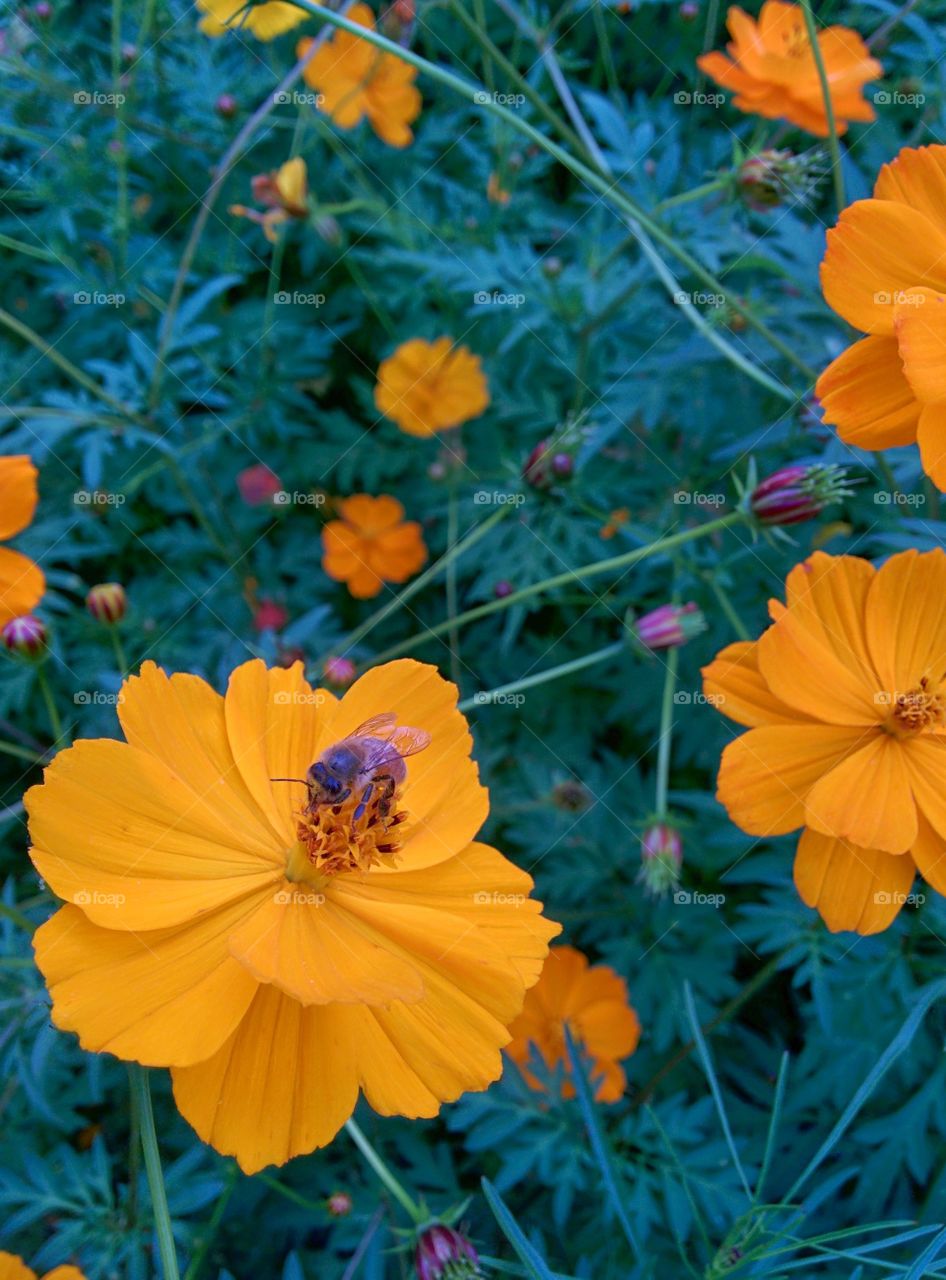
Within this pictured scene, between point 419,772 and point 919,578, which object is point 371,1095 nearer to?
point 419,772

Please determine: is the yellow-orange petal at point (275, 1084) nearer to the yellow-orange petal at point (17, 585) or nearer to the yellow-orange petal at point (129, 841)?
the yellow-orange petal at point (129, 841)

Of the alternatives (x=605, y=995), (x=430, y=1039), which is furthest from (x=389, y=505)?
(x=430, y=1039)

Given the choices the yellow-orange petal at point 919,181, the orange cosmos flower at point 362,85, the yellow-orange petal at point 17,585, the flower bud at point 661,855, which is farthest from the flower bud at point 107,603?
the orange cosmos flower at point 362,85

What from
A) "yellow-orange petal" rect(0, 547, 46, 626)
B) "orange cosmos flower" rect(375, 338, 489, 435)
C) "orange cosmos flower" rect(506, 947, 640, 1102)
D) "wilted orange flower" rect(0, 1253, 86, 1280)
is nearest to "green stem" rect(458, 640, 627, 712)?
"orange cosmos flower" rect(506, 947, 640, 1102)

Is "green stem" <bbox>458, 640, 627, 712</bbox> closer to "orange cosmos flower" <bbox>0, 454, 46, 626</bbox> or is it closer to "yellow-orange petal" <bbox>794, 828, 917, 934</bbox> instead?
"yellow-orange petal" <bbox>794, 828, 917, 934</bbox>

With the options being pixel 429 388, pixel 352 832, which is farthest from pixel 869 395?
pixel 429 388

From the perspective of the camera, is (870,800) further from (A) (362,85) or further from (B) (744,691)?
(A) (362,85)
